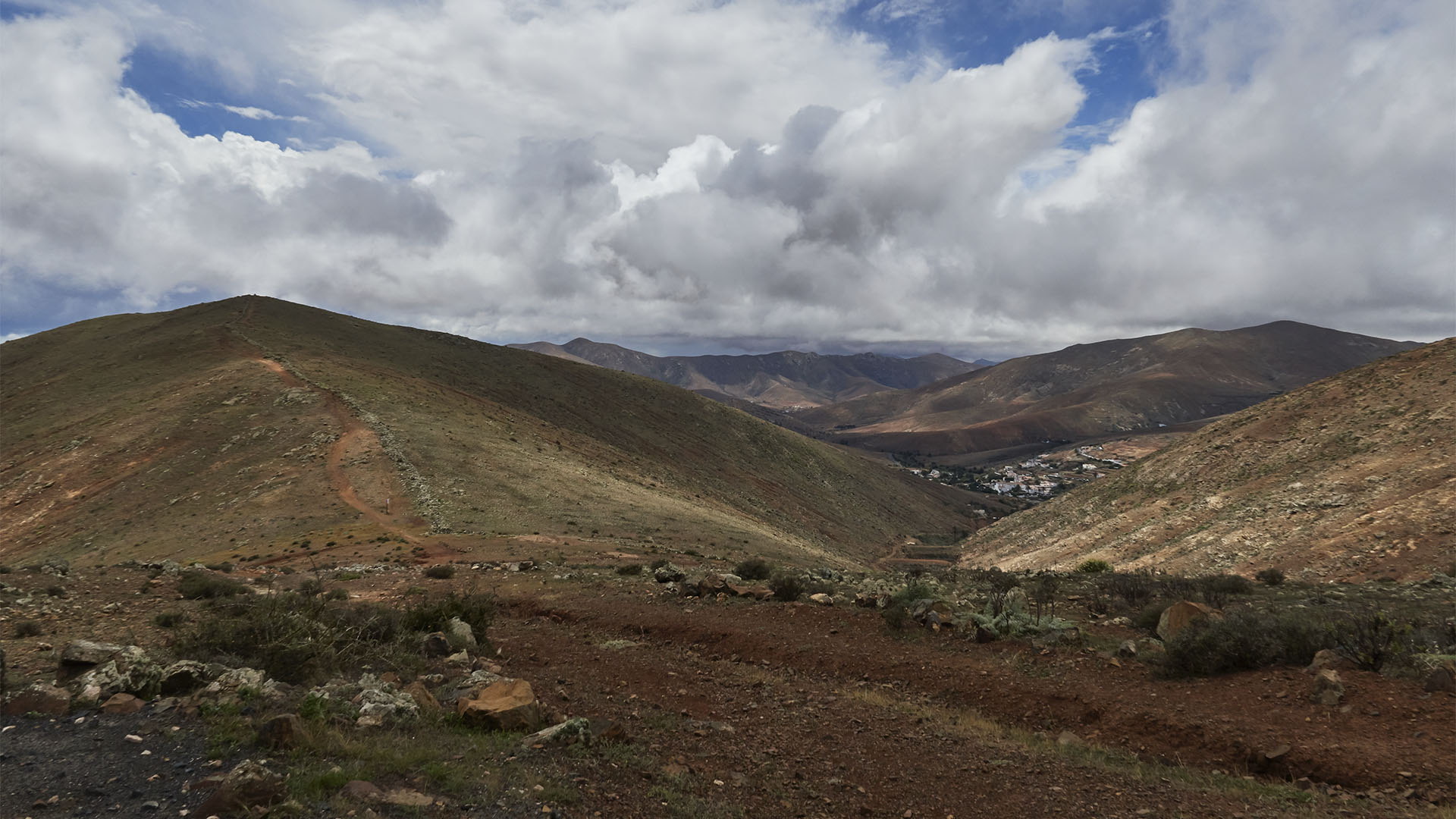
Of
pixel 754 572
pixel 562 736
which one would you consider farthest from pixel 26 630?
pixel 754 572

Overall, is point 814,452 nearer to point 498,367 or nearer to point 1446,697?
point 498,367

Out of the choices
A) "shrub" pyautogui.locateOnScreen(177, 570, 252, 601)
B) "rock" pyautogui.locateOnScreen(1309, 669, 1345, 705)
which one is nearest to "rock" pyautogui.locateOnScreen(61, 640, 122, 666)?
"shrub" pyautogui.locateOnScreen(177, 570, 252, 601)

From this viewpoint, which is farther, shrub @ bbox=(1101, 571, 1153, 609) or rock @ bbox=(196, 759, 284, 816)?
shrub @ bbox=(1101, 571, 1153, 609)

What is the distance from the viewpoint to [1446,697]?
9.54 metres

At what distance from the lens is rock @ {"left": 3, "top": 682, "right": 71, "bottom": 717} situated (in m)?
7.77

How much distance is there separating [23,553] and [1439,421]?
7770 centimetres

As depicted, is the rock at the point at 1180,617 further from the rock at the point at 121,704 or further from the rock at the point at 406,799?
the rock at the point at 121,704

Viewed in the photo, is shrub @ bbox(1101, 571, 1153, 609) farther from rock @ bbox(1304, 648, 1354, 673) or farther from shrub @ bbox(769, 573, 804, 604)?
shrub @ bbox(769, 573, 804, 604)

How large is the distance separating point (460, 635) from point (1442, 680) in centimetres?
1646

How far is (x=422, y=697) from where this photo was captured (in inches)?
383

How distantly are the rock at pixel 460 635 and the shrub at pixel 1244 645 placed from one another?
13447 millimetres

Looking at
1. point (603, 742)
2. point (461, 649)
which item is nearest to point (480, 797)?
point (603, 742)

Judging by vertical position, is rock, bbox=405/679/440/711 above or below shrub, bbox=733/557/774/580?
above

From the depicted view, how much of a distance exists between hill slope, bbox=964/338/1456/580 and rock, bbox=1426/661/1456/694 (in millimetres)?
20506
